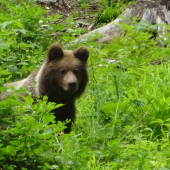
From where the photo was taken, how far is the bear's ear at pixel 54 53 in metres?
4.48

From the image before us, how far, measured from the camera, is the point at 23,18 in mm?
6406

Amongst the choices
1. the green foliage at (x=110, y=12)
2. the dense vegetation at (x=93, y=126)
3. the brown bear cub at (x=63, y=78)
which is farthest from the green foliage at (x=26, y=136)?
the green foliage at (x=110, y=12)

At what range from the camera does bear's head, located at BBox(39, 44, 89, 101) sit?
4457mm

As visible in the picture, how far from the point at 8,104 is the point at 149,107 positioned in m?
1.89

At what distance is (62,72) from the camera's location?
14.8 feet

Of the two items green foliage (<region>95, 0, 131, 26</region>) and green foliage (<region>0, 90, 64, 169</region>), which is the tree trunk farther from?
green foliage (<region>0, 90, 64, 169</region>)

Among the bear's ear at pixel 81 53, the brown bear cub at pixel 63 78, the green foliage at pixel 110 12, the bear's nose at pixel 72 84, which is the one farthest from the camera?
the green foliage at pixel 110 12

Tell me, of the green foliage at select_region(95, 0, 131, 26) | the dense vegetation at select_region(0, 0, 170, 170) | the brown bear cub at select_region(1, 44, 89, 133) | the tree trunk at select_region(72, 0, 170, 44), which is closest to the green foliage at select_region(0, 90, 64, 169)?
the dense vegetation at select_region(0, 0, 170, 170)

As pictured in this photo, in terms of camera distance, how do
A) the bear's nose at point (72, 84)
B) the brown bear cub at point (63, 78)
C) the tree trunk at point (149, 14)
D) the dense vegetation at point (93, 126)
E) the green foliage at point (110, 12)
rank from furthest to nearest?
the green foliage at point (110, 12), the tree trunk at point (149, 14), the brown bear cub at point (63, 78), the bear's nose at point (72, 84), the dense vegetation at point (93, 126)

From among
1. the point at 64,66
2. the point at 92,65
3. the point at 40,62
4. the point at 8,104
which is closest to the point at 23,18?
the point at 40,62

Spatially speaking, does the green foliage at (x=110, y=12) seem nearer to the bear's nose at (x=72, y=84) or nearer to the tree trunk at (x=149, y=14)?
the tree trunk at (x=149, y=14)

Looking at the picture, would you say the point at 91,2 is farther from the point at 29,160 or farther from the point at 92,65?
the point at 29,160

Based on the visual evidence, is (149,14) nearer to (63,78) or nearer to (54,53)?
(54,53)

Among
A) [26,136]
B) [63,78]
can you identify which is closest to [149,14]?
[63,78]
